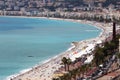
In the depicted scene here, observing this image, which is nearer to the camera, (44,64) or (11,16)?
(44,64)

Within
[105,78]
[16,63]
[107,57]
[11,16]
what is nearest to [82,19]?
[11,16]

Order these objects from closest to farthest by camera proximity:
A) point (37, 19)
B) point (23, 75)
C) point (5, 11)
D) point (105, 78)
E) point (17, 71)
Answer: point (105, 78), point (23, 75), point (17, 71), point (37, 19), point (5, 11)

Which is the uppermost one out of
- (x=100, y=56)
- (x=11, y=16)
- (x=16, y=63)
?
(x=100, y=56)

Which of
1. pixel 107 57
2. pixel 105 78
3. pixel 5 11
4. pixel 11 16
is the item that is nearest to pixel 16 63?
pixel 107 57

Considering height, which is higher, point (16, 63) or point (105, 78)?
point (105, 78)

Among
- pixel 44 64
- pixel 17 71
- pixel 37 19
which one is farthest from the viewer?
pixel 37 19

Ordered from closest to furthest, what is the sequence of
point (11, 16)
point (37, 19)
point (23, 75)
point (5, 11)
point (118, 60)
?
point (118, 60) < point (23, 75) < point (37, 19) < point (11, 16) < point (5, 11)

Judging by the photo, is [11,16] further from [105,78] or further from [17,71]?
[105,78]

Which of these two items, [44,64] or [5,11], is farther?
[5,11]

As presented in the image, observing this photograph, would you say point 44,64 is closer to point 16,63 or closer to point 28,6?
point 16,63
